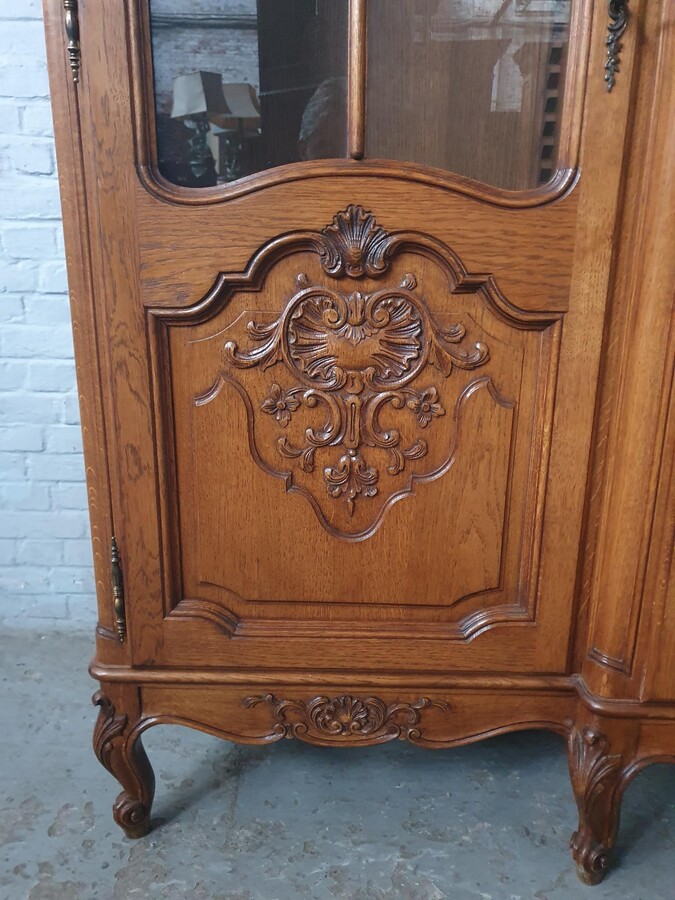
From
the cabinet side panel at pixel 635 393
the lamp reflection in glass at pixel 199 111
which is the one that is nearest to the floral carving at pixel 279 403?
the lamp reflection in glass at pixel 199 111

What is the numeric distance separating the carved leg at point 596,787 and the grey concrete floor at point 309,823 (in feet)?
0.14

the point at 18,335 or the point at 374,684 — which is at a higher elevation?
the point at 18,335

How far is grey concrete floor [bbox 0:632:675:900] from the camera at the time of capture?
105 cm

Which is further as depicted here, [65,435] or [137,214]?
[65,435]

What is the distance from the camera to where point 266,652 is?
3.36 feet

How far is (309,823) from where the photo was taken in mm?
1162

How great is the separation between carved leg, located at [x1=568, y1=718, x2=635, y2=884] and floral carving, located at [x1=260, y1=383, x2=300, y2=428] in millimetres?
578

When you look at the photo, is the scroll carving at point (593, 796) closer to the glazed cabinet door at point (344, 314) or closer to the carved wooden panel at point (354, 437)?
the glazed cabinet door at point (344, 314)

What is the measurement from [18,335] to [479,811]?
1210 millimetres

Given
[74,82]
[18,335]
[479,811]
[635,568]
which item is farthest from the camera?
[18,335]

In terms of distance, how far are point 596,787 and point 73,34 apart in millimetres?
1130

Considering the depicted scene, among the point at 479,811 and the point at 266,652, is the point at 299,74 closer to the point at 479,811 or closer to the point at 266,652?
the point at 266,652

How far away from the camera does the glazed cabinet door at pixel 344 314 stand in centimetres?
86

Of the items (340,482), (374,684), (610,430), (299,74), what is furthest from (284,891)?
(299,74)
